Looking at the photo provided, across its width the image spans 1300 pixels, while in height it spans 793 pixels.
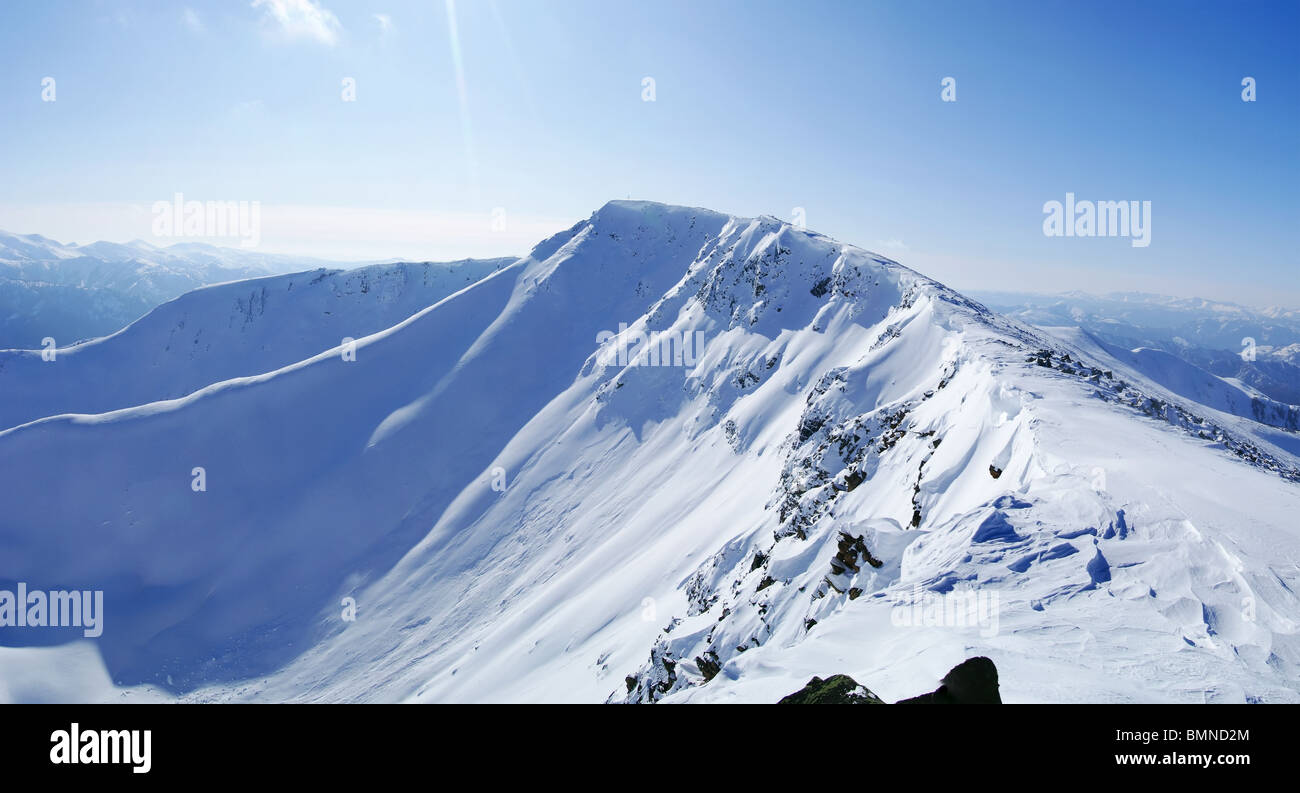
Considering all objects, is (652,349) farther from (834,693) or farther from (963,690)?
(963,690)

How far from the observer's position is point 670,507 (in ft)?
175

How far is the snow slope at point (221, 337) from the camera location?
120812mm

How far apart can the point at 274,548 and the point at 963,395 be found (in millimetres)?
74825

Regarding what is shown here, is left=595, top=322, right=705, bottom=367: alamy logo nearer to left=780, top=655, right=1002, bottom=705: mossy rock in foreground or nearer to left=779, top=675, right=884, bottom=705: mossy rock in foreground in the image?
left=779, top=675, right=884, bottom=705: mossy rock in foreground

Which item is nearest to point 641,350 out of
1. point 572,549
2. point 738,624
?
point 572,549

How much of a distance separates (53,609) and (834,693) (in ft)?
278

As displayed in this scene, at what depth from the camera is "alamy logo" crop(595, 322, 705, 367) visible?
262 ft
